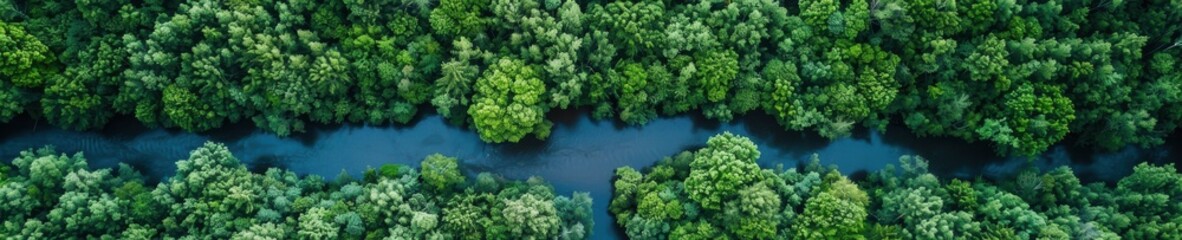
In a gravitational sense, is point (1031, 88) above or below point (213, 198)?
above

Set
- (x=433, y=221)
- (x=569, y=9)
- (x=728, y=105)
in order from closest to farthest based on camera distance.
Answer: (x=433, y=221), (x=569, y=9), (x=728, y=105)

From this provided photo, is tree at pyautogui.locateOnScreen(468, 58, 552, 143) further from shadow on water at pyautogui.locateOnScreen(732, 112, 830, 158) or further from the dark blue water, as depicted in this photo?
shadow on water at pyautogui.locateOnScreen(732, 112, 830, 158)

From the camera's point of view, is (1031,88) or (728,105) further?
(728,105)

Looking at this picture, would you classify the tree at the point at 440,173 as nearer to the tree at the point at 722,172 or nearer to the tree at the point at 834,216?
the tree at the point at 722,172

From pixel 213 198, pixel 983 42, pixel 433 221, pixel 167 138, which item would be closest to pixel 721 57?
pixel 983 42

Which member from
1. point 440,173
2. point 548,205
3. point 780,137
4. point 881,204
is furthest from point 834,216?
point 440,173

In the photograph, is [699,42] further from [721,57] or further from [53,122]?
[53,122]

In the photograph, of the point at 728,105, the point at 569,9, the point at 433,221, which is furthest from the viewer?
the point at 728,105
